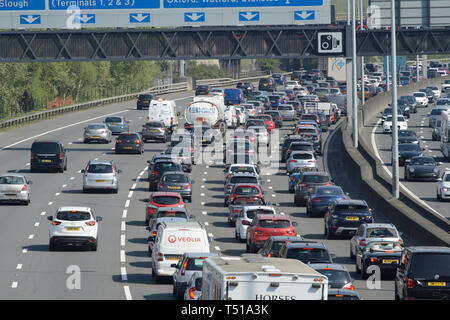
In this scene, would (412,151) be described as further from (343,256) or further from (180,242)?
(180,242)

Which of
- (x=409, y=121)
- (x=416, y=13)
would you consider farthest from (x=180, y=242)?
(x=409, y=121)

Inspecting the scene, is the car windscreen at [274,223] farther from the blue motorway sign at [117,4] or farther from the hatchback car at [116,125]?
the hatchback car at [116,125]

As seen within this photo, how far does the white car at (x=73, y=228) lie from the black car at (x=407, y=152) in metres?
30.2

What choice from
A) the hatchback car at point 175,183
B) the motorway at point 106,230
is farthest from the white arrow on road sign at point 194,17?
the hatchback car at point 175,183

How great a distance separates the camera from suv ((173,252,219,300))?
2598 centimetres

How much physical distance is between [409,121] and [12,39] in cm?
3873

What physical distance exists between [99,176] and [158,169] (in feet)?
10.7

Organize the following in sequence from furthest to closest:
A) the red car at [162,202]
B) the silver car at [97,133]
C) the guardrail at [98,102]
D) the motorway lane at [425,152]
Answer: the guardrail at [98,102] → the silver car at [97,133] → the motorway lane at [425,152] → the red car at [162,202]

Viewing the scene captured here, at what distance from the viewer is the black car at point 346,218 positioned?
39219 mm

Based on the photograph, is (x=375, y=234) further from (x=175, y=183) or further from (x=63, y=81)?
(x=63, y=81)

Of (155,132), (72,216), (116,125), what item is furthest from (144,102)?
(72,216)

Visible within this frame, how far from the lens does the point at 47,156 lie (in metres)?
59.0

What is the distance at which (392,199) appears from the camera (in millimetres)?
45719
